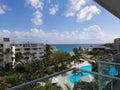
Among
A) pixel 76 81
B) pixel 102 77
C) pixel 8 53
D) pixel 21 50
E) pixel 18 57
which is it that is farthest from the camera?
pixel 21 50

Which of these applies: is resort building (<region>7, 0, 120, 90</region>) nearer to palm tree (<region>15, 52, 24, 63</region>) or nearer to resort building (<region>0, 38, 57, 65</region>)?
resort building (<region>0, 38, 57, 65</region>)

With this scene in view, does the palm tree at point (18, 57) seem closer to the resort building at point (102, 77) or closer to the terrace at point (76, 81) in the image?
the resort building at point (102, 77)

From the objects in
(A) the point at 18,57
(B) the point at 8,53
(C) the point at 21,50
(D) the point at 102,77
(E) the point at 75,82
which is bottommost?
(A) the point at 18,57

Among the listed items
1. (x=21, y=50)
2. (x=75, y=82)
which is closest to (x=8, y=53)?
(x=21, y=50)

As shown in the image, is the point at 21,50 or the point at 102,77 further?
the point at 21,50

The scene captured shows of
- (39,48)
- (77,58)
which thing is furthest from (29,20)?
(77,58)

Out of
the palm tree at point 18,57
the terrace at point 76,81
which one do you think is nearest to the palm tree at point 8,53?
the palm tree at point 18,57

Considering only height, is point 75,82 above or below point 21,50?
above

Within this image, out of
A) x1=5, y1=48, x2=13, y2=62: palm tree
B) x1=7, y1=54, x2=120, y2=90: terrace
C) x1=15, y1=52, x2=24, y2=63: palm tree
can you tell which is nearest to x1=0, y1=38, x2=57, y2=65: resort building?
x1=5, y1=48, x2=13, y2=62: palm tree

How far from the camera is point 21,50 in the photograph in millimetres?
40594

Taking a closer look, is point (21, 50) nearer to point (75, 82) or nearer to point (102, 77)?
point (75, 82)

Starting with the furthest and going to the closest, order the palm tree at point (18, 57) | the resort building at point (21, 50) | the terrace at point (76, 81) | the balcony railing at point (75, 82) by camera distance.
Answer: the palm tree at point (18, 57), the resort building at point (21, 50), the balcony railing at point (75, 82), the terrace at point (76, 81)

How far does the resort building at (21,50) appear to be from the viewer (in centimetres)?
3703

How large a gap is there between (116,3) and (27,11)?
62748 millimetres
